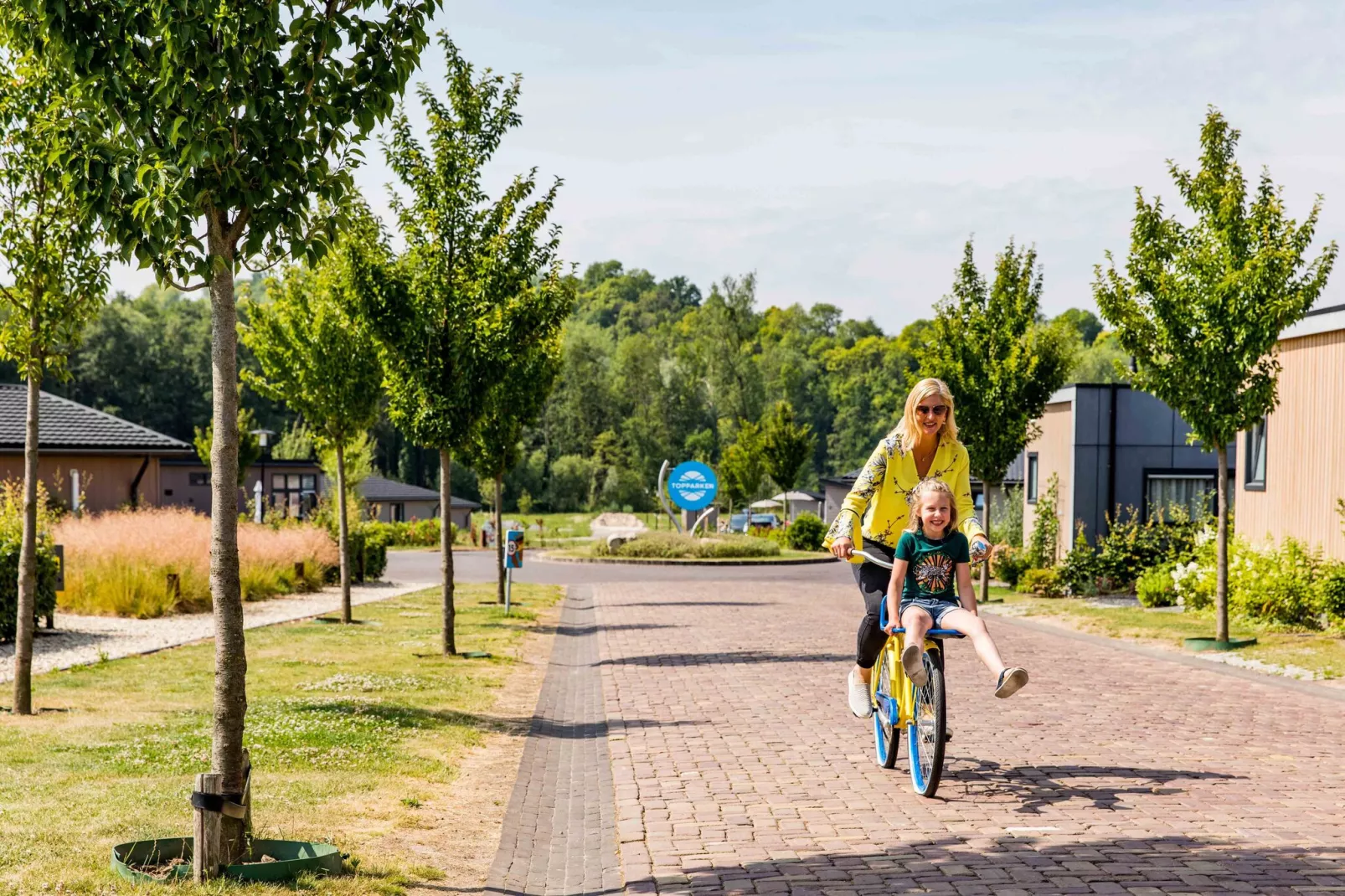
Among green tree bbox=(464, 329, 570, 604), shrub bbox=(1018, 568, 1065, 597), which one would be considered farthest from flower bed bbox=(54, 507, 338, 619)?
shrub bbox=(1018, 568, 1065, 597)

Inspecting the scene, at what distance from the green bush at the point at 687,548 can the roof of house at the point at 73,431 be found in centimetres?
1523

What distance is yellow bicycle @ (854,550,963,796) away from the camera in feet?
21.9

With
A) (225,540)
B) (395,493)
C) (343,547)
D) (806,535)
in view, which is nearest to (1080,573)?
(343,547)

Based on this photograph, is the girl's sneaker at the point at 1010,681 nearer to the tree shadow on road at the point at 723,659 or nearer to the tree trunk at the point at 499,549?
the tree shadow on road at the point at 723,659

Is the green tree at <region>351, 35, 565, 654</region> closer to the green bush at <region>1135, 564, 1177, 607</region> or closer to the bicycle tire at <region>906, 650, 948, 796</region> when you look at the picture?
the bicycle tire at <region>906, 650, 948, 796</region>

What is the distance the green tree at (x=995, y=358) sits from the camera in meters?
23.6

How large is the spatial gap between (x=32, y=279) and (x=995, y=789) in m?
7.44

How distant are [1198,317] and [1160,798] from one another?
377 inches

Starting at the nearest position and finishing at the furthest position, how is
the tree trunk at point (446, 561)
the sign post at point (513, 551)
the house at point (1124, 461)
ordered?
the tree trunk at point (446, 561) < the sign post at point (513, 551) < the house at point (1124, 461)

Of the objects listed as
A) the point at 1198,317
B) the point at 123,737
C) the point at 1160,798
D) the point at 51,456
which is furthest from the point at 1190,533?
the point at 51,456

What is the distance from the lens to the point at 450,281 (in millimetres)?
14281

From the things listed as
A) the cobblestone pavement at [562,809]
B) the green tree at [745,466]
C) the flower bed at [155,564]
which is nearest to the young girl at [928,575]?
the cobblestone pavement at [562,809]

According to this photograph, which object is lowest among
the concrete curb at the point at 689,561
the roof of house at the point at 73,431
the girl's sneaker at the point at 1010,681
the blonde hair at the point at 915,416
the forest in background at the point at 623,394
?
the concrete curb at the point at 689,561

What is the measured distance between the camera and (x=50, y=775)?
728cm
